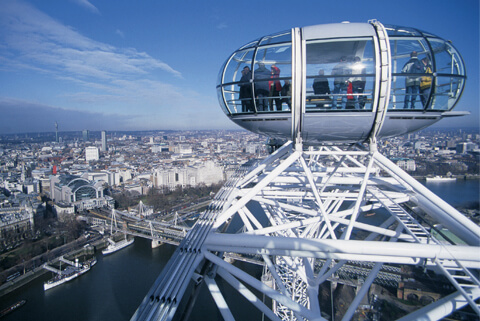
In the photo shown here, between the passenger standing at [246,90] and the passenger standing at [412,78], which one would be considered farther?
the passenger standing at [246,90]

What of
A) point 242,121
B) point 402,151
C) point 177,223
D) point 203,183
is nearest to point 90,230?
point 177,223

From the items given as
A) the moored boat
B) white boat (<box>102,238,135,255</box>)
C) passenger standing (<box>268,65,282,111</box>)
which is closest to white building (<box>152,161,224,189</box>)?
white boat (<box>102,238,135,255</box>)

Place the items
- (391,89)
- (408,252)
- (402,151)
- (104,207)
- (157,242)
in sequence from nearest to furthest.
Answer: (408,252) → (391,89) → (157,242) → (104,207) → (402,151)

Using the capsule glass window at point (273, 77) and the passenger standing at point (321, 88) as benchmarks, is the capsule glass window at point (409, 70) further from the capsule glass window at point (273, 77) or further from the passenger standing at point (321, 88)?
the capsule glass window at point (273, 77)

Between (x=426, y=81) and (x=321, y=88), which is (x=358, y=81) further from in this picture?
(x=426, y=81)

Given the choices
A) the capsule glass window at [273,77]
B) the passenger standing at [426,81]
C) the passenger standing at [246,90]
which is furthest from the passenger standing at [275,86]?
the passenger standing at [426,81]

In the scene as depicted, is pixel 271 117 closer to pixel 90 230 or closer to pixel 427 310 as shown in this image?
pixel 427 310

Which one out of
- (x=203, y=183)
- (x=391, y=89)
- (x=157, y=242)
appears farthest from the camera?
(x=203, y=183)

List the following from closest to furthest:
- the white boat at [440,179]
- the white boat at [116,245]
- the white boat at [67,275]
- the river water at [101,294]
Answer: the river water at [101,294], the white boat at [67,275], the white boat at [116,245], the white boat at [440,179]
